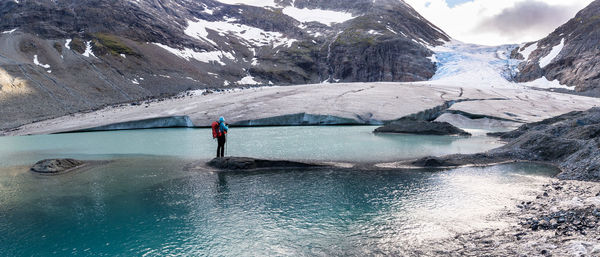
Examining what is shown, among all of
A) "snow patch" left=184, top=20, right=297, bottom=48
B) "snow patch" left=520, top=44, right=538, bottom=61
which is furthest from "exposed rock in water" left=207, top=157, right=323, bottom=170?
"snow patch" left=184, top=20, right=297, bottom=48

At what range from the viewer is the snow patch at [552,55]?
74.3m

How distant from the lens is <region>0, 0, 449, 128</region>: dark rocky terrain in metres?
Result: 58.6

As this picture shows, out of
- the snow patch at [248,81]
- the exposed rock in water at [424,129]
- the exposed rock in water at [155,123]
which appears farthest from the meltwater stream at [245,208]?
the snow patch at [248,81]

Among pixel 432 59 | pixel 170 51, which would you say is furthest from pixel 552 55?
pixel 170 51

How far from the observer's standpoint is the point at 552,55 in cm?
7544

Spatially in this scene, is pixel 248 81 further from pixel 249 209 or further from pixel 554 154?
pixel 249 209

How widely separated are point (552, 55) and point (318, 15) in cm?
8834

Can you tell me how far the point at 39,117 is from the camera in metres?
46.0

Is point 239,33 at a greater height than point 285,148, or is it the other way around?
point 239,33

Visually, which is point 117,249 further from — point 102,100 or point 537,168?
point 102,100

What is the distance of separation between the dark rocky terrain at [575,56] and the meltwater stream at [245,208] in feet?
217

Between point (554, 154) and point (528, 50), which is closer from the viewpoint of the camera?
point (554, 154)

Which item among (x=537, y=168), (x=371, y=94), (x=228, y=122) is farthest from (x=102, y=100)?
(x=537, y=168)

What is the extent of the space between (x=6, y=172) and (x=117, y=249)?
11185mm
